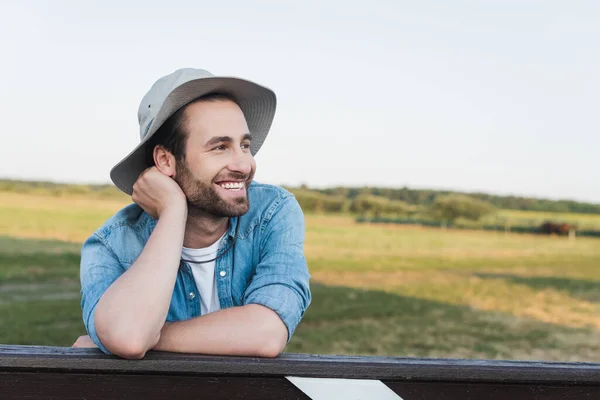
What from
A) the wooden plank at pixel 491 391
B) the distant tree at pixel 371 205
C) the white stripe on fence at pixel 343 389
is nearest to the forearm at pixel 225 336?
the white stripe on fence at pixel 343 389

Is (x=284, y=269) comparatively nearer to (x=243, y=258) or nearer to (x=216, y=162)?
(x=243, y=258)

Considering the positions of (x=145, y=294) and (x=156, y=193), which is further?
(x=156, y=193)

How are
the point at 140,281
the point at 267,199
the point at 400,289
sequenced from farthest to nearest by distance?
the point at 400,289, the point at 267,199, the point at 140,281

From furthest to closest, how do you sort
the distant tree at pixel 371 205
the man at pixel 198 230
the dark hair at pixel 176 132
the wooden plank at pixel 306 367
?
the distant tree at pixel 371 205, the dark hair at pixel 176 132, the man at pixel 198 230, the wooden plank at pixel 306 367

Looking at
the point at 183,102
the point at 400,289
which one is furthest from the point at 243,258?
the point at 400,289

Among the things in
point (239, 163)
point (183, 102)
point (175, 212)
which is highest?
point (183, 102)

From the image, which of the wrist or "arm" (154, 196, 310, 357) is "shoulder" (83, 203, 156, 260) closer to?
the wrist

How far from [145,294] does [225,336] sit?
0.24 metres

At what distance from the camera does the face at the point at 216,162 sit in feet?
6.37

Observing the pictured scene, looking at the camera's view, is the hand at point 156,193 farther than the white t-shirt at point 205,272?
No

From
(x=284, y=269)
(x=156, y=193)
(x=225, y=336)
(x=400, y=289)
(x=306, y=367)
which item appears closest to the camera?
(x=306, y=367)

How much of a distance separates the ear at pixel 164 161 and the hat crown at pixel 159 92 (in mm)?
63

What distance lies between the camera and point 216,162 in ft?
6.41

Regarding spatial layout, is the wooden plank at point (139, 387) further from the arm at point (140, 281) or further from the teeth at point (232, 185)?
the teeth at point (232, 185)
